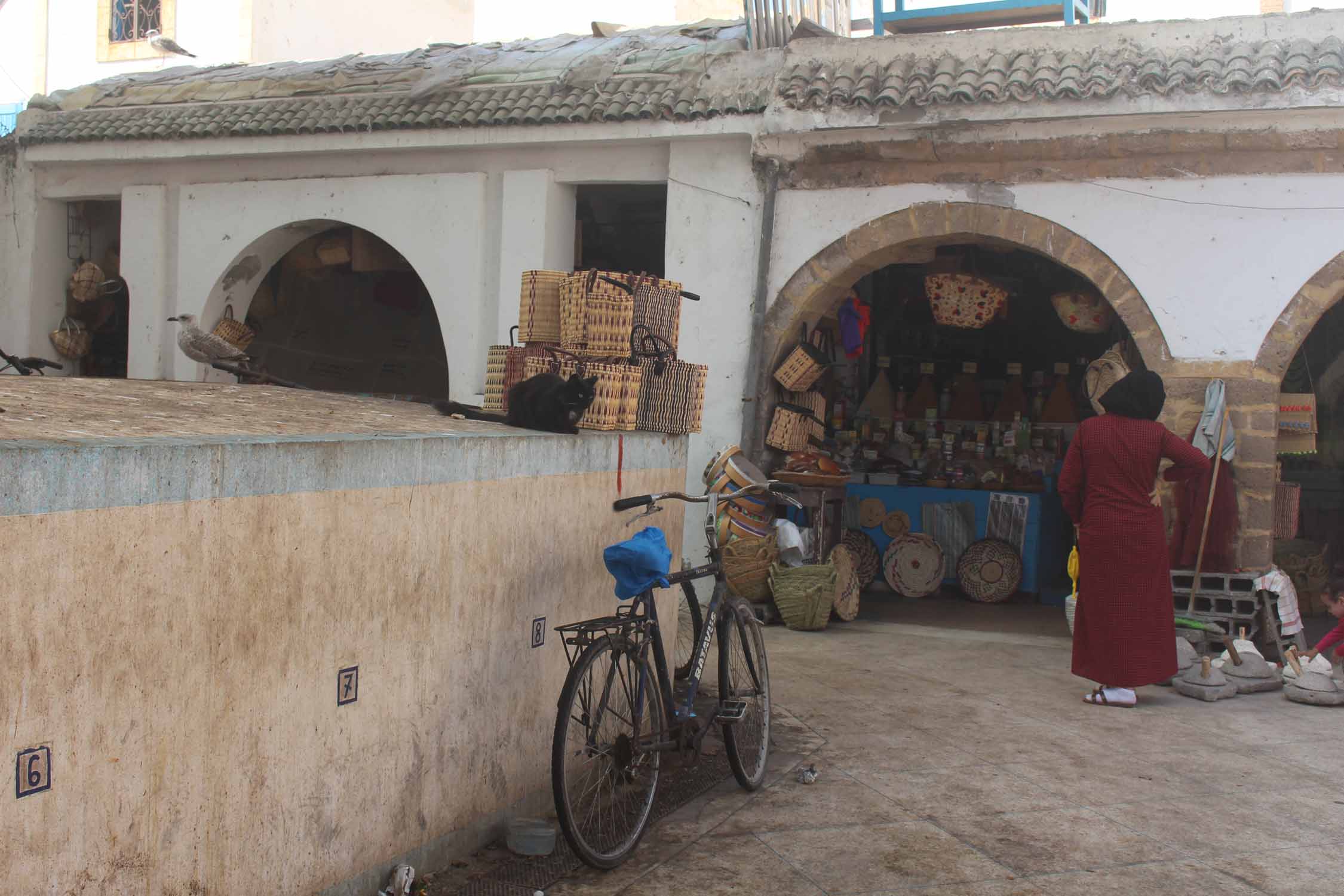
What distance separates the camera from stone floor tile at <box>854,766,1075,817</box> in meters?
4.62

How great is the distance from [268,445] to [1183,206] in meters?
6.93

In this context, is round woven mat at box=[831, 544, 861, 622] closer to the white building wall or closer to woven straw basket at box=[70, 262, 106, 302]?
the white building wall

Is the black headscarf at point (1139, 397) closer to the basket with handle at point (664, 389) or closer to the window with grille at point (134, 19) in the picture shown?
the basket with handle at point (664, 389)

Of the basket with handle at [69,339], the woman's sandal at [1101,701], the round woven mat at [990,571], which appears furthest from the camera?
the basket with handle at [69,339]

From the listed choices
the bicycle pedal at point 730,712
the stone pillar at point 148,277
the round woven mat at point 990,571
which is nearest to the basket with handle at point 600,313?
the bicycle pedal at point 730,712

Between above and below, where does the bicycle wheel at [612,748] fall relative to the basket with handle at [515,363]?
below

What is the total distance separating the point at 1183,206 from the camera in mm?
8188

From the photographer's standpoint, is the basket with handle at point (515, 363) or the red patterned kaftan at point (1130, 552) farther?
the red patterned kaftan at point (1130, 552)

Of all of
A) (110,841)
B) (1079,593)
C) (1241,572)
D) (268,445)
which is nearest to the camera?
(110,841)

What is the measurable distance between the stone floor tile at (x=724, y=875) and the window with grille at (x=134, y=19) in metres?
20.9

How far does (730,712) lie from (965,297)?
19.9 ft

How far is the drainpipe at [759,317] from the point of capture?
30.5ft

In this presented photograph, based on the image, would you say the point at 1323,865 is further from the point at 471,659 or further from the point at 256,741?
the point at 256,741

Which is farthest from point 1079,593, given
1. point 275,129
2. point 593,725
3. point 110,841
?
point 275,129
